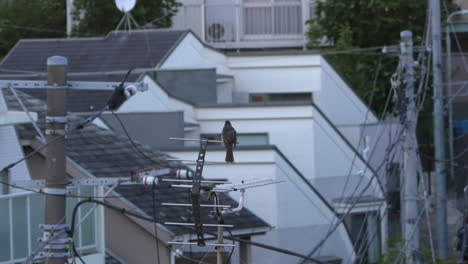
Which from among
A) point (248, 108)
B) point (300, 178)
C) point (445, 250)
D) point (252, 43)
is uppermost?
point (252, 43)

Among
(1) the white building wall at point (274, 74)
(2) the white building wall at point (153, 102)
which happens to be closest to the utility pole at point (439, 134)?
(2) the white building wall at point (153, 102)

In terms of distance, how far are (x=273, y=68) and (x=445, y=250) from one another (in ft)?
33.9

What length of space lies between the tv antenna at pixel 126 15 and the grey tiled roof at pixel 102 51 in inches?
38.1

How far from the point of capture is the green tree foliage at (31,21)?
1318 inches

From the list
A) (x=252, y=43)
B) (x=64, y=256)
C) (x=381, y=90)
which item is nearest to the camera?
(x=64, y=256)

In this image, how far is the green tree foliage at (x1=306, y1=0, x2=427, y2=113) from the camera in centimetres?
3497

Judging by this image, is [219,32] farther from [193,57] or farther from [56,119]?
[56,119]

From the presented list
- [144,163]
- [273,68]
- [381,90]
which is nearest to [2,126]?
[144,163]

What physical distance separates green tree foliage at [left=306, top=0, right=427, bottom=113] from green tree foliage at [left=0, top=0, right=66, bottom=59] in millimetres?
8910

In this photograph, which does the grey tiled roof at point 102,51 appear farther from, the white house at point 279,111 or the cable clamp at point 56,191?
the cable clamp at point 56,191

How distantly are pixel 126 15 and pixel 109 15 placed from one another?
10.8 ft

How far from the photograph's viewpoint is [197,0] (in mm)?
38812

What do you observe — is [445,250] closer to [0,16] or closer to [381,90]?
[381,90]

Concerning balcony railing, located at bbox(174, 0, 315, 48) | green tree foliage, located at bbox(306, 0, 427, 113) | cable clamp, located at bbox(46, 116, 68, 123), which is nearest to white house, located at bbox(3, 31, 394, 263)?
green tree foliage, located at bbox(306, 0, 427, 113)
